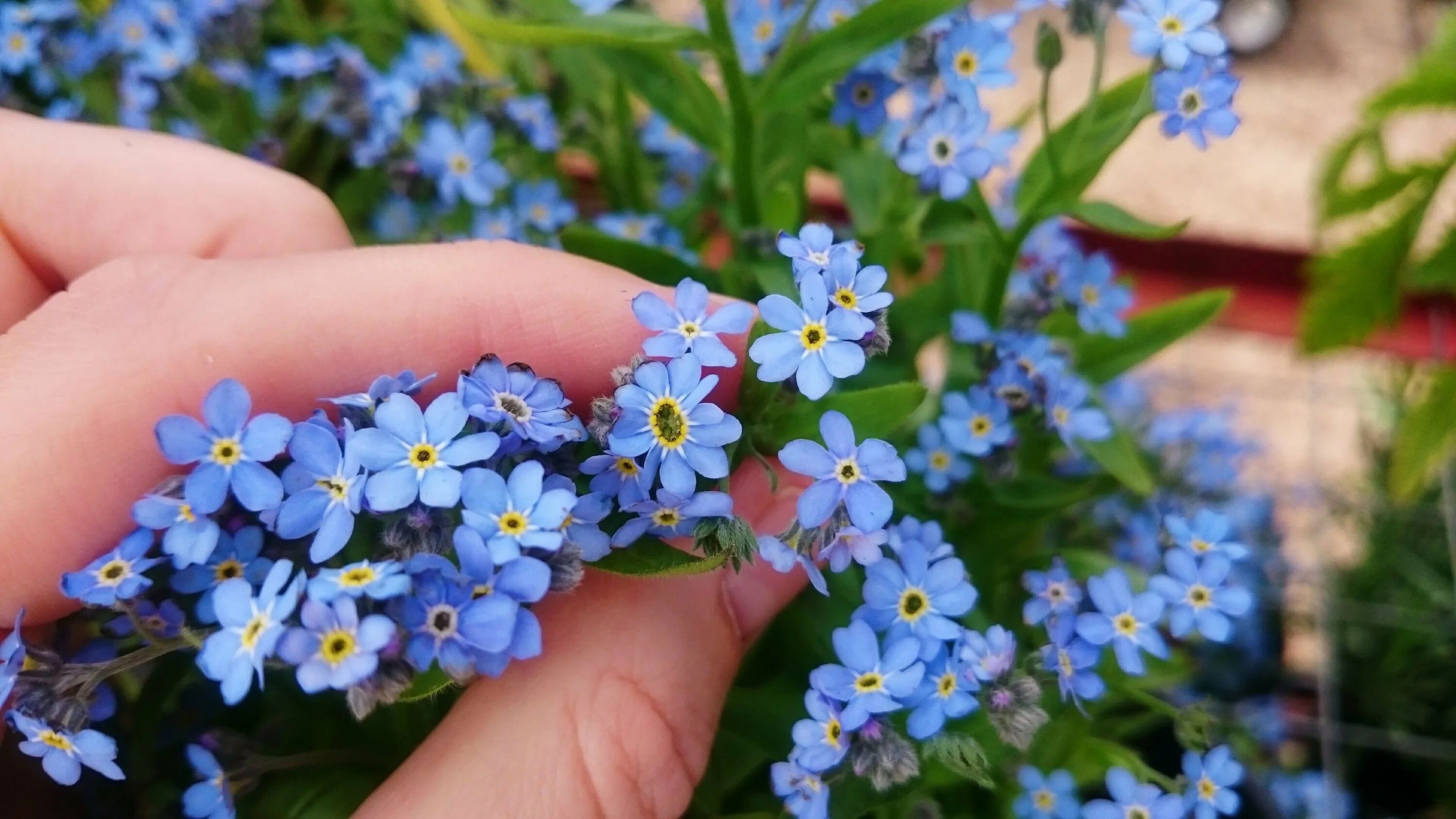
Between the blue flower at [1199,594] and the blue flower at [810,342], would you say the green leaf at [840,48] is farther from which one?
the blue flower at [1199,594]

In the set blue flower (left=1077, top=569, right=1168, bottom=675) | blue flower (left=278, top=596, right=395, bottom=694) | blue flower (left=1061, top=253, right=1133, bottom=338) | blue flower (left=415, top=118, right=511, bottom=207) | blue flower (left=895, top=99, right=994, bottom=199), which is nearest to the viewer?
blue flower (left=278, top=596, right=395, bottom=694)

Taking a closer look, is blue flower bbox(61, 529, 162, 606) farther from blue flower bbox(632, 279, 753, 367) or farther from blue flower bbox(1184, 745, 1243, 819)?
blue flower bbox(1184, 745, 1243, 819)

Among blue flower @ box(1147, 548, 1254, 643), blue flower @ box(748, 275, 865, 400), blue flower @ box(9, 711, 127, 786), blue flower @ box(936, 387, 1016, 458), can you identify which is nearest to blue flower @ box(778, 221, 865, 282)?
blue flower @ box(748, 275, 865, 400)

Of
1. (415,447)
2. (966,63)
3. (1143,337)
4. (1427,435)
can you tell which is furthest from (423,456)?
(1427,435)

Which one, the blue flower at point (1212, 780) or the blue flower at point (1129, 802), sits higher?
the blue flower at point (1212, 780)

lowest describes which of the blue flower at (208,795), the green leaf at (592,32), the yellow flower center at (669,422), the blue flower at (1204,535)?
the blue flower at (208,795)

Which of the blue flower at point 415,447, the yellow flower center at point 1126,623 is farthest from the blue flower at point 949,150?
the blue flower at point 415,447
